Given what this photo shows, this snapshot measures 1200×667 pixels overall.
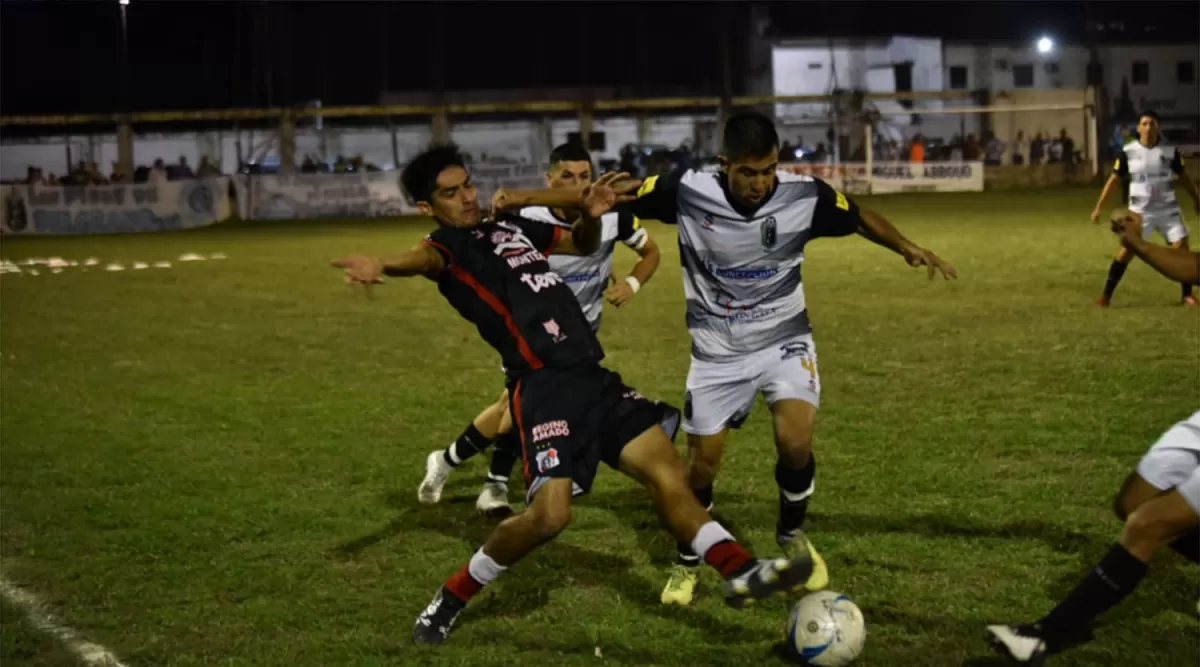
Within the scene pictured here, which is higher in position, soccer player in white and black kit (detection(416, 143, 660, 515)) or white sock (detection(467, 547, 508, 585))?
soccer player in white and black kit (detection(416, 143, 660, 515))

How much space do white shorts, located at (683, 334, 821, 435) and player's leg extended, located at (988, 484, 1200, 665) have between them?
61.5 inches

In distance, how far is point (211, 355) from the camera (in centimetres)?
1327

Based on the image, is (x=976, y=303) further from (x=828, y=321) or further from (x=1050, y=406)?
(x=1050, y=406)

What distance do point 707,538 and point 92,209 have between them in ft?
97.6

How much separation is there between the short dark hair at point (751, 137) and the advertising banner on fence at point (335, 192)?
93.4 feet

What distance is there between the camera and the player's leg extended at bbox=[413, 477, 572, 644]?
5.21m

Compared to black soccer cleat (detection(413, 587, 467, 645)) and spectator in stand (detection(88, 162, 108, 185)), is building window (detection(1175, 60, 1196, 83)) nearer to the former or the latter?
spectator in stand (detection(88, 162, 108, 185))

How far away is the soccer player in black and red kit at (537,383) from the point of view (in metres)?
5.25

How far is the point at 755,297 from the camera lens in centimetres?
615

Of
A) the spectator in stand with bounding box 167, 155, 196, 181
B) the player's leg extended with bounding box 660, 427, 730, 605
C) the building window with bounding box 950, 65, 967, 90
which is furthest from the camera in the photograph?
the building window with bounding box 950, 65, 967, 90

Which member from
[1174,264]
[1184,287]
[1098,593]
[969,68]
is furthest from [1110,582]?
[969,68]

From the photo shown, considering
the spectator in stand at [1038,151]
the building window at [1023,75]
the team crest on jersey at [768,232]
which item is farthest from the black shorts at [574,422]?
the building window at [1023,75]

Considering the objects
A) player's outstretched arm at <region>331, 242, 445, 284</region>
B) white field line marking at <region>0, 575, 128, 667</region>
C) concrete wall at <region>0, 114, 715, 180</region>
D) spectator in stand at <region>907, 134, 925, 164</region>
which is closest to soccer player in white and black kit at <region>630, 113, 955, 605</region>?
player's outstretched arm at <region>331, 242, 445, 284</region>

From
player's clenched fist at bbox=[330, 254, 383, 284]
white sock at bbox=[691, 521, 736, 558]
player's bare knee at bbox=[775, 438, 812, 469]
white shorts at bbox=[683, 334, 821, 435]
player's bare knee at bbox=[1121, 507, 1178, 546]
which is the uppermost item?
player's clenched fist at bbox=[330, 254, 383, 284]
